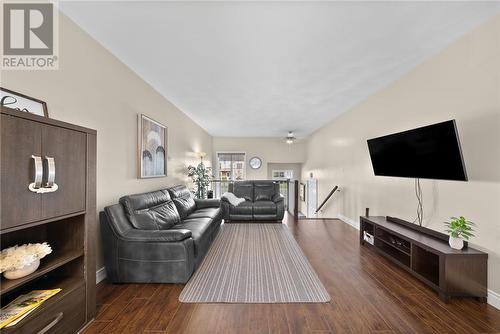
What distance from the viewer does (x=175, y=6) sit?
190 cm

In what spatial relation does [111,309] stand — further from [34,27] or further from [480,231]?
[480,231]

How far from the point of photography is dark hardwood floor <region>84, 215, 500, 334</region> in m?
1.79

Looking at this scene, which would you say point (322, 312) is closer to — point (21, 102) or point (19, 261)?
point (19, 261)

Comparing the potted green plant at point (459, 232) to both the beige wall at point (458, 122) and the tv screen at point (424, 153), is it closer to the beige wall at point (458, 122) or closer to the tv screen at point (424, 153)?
the beige wall at point (458, 122)

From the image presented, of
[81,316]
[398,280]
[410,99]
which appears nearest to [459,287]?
[398,280]

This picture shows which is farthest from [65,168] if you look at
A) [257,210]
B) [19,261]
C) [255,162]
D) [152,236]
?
[255,162]

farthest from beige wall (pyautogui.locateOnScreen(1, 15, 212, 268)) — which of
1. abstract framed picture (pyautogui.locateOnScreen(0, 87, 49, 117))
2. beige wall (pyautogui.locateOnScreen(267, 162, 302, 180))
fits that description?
beige wall (pyautogui.locateOnScreen(267, 162, 302, 180))

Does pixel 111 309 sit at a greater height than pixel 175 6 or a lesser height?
lesser

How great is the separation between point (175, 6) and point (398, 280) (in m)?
3.84

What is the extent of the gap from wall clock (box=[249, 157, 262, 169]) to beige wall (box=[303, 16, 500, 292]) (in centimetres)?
515

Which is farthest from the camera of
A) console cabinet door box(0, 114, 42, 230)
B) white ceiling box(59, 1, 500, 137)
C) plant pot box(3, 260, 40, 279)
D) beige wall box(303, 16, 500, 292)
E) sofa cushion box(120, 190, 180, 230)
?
sofa cushion box(120, 190, 180, 230)

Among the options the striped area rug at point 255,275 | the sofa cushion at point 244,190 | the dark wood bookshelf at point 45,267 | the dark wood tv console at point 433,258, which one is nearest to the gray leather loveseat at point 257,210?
the sofa cushion at point 244,190

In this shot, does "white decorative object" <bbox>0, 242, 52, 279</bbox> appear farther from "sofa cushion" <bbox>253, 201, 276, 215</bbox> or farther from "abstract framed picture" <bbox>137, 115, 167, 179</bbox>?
"sofa cushion" <bbox>253, 201, 276, 215</bbox>

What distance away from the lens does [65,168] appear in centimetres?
157
